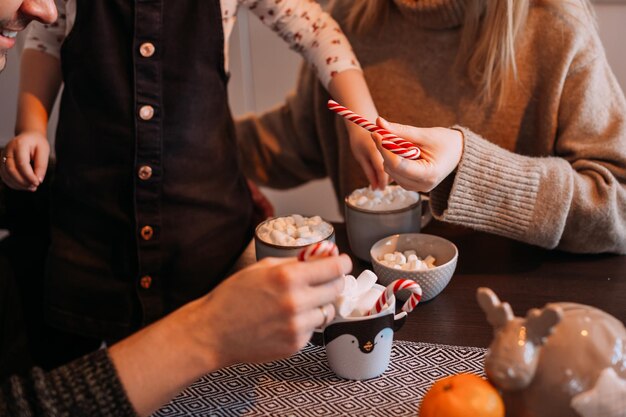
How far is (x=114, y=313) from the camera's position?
1142mm

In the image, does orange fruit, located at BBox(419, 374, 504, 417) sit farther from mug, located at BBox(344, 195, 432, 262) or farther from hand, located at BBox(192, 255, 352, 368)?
mug, located at BBox(344, 195, 432, 262)

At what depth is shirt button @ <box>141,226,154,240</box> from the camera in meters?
1.10

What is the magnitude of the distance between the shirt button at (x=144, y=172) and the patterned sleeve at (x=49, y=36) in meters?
0.27

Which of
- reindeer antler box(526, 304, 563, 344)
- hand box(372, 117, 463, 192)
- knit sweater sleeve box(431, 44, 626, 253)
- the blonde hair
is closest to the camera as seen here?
reindeer antler box(526, 304, 563, 344)

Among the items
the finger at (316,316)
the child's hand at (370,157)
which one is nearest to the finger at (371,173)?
the child's hand at (370,157)

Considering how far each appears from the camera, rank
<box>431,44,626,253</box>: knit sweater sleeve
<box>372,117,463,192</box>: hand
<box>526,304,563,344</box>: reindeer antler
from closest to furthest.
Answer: <box>526,304,563,344</box>: reindeer antler < <box>372,117,463,192</box>: hand < <box>431,44,626,253</box>: knit sweater sleeve

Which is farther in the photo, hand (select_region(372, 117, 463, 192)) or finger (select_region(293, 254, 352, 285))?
hand (select_region(372, 117, 463, 192))

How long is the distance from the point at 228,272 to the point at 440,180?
0.43m

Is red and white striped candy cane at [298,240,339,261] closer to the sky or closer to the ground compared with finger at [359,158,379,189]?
closer to the sky

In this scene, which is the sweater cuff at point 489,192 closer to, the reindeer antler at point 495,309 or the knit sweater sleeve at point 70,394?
the reindeer antler at point 495,309

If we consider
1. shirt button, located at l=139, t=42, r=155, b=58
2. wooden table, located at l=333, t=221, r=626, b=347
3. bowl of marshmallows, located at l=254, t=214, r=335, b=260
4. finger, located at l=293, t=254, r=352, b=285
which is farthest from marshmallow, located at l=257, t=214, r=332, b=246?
shirt button, located at l=139, t=42, r=155, b=58

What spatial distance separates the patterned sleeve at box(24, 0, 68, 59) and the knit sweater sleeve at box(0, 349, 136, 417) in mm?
637

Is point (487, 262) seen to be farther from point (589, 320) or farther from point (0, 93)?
point (0, 93)

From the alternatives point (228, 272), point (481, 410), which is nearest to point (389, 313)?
point (481, 410)
